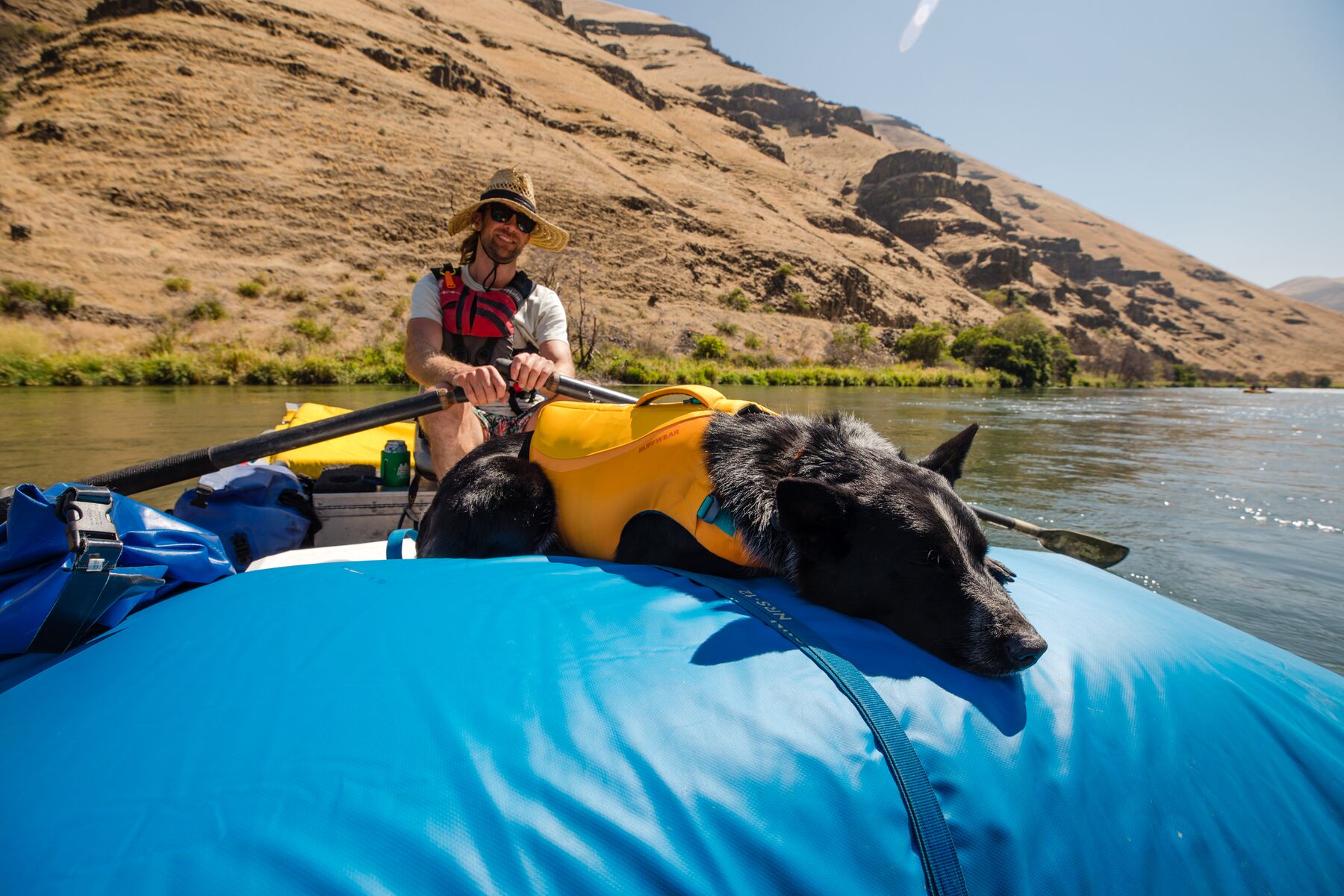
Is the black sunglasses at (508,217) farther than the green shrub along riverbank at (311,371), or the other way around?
the green shrub along riverbank at (311,371)

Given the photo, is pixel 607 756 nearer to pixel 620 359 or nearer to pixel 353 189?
pixel 620 359

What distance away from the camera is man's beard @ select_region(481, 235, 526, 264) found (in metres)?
5.11

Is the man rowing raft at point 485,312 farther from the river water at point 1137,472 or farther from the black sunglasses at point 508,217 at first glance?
the river water at point 1137,472

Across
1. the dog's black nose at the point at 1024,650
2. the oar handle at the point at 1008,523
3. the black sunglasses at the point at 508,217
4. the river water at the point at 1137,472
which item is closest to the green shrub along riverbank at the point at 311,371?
the river water at the point at 1137,472

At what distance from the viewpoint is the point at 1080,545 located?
484 centimetres

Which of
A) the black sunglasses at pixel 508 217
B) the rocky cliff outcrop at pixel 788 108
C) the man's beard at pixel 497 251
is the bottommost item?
the man's beard at pixel 497 251

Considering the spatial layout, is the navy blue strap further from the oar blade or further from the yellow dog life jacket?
the oar blade

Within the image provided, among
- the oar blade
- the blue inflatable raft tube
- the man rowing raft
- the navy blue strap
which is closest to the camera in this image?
the blue inflatable raft tube

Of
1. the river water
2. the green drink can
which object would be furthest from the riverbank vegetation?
the green drink can

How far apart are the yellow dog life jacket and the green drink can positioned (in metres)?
2.95

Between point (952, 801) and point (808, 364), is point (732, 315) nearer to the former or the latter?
point (808, 364)

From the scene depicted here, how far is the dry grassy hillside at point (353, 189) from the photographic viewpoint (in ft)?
130

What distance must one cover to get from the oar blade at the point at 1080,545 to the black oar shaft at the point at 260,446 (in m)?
4.33

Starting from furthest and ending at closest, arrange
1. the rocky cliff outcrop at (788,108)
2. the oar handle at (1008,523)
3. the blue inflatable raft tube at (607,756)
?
1. the rocky cliff outcrop at (788,108)
2. the oar handle at (1008,523)
3. the blue inflatable raft tube at (607,756)
